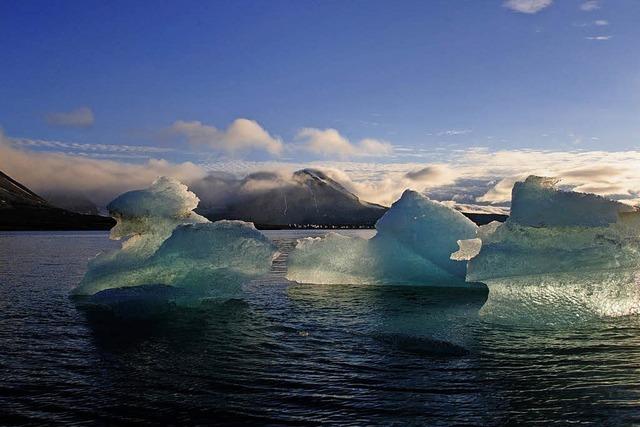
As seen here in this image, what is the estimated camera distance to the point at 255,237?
18.0 m

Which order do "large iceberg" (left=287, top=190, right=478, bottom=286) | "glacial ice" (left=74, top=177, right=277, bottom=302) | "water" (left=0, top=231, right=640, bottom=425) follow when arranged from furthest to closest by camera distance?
"large iceberg" (left=287, top=190, right=478, bottom=286) < "glacial ice" (left=74, top=177, right=277, bottom=302) < "water" (left=0, top=231, right=640, bottom=425)

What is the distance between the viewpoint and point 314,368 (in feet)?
31.6

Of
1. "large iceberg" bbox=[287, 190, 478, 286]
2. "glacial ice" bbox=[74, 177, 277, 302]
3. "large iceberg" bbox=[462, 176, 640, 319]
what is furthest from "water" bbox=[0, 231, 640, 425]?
"large iceberg" bbox=[287, 190, 478, 286]

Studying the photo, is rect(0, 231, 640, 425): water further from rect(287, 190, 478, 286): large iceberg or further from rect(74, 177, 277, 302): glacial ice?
rect(287, 190, 478, 286): large iceberg

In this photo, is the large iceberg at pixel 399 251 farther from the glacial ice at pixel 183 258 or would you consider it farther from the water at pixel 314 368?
the water at pixel 314 368

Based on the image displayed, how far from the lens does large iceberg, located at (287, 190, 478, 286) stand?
2184 centimetres

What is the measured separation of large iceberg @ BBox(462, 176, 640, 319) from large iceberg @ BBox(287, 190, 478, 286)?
699 cm

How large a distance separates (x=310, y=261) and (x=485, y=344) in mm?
12005

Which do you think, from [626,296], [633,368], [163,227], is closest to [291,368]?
[633,368]

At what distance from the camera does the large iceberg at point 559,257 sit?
46.2ft

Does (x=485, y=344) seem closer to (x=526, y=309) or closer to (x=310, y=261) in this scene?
(x=526, y=309)

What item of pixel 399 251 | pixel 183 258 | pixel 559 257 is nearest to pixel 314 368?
pixel 559 257

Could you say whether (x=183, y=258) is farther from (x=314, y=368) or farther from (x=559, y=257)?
(x=559, y=257)

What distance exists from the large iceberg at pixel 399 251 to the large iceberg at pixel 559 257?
22.9 feet
